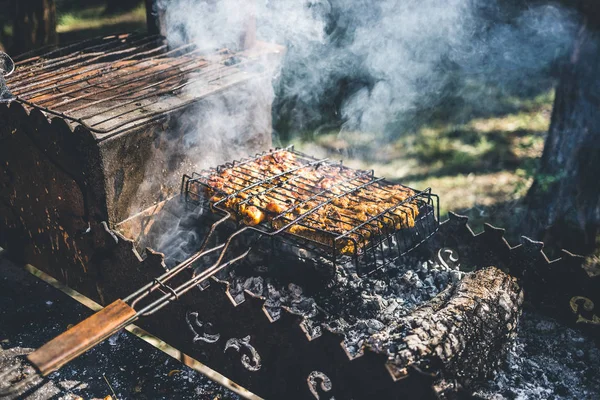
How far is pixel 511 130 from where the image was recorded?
31.5 ft

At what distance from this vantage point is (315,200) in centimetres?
434

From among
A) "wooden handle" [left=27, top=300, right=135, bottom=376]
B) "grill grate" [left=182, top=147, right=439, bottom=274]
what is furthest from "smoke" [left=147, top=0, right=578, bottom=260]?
"wooden handle" [left=27, top=300, right=135, bottom=376]

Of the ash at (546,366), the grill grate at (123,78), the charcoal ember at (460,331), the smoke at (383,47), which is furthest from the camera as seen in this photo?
the smoke at (383,47)

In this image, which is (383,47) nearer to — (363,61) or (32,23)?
(363,61)

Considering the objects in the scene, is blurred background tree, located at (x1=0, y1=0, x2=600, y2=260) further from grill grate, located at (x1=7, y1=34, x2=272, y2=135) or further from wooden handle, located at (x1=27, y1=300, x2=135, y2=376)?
wooden handle, located at (x1=27, y1=300, x2=135, y2=376)

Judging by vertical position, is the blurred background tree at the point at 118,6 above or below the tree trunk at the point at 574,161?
above

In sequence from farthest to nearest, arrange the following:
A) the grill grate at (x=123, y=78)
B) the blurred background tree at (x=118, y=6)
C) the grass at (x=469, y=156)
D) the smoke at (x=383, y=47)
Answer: the blurred background tree at (x=118, y=6)
the grass at (x=469, y=156)
the smoke at (x=383, y=47)
the grill grate at (x=123, y=78)

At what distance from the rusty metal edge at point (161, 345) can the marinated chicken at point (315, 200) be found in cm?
113

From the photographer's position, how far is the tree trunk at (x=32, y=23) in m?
7.70

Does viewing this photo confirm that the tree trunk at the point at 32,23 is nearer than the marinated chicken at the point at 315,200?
No

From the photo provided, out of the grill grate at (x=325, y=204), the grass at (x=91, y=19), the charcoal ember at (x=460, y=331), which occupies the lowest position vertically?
the charcoal ember at (x=460, y=331)

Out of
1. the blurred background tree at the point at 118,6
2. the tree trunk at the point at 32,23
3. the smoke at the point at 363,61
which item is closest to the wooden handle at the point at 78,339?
the smoke at the point at 363,61

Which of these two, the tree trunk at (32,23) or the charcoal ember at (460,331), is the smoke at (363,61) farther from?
the tree trunk at (32,23)

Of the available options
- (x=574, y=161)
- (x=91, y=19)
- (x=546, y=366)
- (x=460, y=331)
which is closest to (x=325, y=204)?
(x=460, y=331)
